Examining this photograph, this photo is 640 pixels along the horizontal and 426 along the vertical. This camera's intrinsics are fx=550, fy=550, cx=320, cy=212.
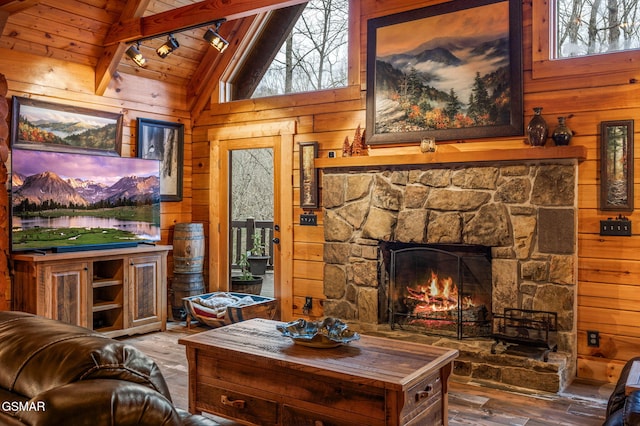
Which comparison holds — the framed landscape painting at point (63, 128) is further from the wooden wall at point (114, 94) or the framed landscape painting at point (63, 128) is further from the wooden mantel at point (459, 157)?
the wooden mantel at point (459, 157)

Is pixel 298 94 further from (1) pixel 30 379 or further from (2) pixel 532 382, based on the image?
(1) pixel 30 379

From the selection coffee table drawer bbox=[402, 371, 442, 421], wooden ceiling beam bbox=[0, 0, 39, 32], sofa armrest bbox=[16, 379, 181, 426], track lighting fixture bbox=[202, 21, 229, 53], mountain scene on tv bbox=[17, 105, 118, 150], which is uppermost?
wooden ceiling beam bbox=[0, 0, 39, 32]

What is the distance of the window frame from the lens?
13.1ft

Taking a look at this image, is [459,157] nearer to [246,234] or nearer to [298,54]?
[298,54]

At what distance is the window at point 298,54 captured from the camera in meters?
5.46

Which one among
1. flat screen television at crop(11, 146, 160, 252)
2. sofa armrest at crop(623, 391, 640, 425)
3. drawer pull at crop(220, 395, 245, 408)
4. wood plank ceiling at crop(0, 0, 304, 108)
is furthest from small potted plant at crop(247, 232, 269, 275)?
sofa armrest at crop(623, 391, 640, 425)

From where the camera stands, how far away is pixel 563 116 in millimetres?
4141

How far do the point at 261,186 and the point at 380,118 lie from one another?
1.80 m

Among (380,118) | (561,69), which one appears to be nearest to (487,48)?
(561,69)

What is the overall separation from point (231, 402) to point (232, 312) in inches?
87.7

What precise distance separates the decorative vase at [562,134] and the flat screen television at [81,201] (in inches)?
150

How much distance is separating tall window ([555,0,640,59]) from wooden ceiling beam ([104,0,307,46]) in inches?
78.6

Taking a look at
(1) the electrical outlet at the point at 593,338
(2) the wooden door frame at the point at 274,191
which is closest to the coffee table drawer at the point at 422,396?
(1) the electrical outlet at the point at 593,338

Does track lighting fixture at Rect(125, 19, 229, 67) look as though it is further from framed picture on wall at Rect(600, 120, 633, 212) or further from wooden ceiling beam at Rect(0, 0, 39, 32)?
framed picture on wall at Rect(600, 120, 633, 212)
